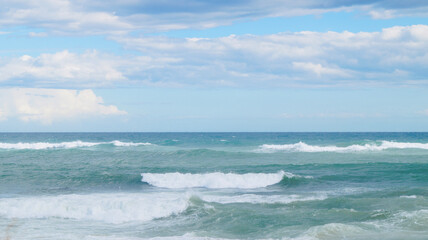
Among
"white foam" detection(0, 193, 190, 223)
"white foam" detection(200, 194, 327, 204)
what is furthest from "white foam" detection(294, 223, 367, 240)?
"white foam" detection(0, 193, 190, 223)

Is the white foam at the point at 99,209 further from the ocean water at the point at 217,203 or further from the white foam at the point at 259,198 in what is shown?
the white foam at the point at 259,198

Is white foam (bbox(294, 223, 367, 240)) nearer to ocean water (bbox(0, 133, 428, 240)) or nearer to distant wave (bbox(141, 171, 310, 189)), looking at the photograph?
ocean water (bbox(0, 133, 428, 240))

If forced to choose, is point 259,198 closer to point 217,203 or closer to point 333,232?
point 217,203

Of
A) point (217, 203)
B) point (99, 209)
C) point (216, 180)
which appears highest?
point (216, 180)

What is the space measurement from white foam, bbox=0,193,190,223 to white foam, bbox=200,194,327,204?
58.3 inches

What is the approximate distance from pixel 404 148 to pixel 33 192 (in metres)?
34.8

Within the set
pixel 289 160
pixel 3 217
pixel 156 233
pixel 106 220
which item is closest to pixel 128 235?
pixel 156 233

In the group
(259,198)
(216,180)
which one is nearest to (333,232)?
(259,198)

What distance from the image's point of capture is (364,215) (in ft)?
47.1

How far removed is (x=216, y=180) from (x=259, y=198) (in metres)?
5.26

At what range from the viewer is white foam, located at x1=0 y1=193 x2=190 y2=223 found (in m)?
15.7

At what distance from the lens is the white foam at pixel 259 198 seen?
17322mm

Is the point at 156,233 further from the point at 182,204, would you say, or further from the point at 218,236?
Result: the point at 182,204

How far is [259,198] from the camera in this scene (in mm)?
18281
